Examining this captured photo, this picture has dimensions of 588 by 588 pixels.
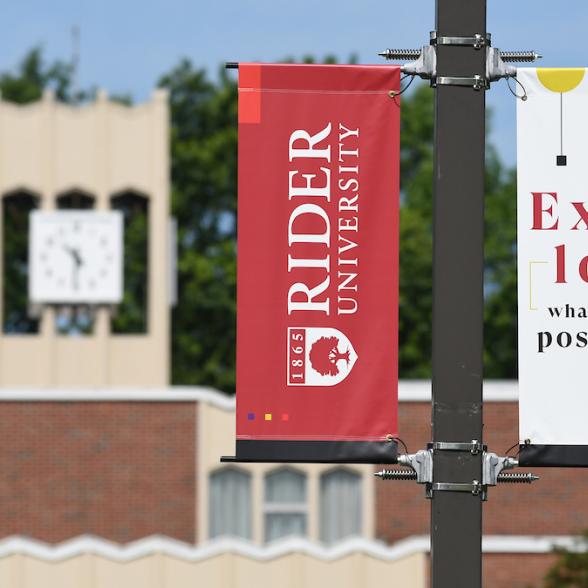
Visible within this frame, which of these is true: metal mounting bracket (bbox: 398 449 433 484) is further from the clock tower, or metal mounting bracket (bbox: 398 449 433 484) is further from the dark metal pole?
the clock tower

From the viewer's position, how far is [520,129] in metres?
8.84

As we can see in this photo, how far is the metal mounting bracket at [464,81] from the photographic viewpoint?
28.4ft

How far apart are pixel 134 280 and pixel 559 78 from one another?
5129 cm

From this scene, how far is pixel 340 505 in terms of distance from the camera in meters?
36.4

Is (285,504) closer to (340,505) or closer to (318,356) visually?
(340,505)

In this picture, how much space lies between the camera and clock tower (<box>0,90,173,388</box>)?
36.8 metres

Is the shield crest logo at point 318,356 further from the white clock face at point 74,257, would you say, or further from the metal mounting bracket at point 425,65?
the white clock face at point 74,257

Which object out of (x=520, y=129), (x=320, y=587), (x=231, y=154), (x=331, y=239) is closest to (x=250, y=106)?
(x=331, y=239)

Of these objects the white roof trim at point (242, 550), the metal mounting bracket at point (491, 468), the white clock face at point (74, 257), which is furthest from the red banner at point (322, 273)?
the white clock face at point (74, 257)

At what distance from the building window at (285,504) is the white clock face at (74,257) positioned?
19.0 ft

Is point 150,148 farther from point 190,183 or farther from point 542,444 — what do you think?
point 542,444

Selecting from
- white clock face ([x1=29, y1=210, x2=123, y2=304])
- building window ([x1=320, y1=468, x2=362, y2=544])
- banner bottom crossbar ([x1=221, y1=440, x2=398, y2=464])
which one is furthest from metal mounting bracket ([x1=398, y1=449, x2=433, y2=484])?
white clock face ([x1=29, y1=210, x2=123, y2=304])

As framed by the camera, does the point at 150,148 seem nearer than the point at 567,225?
No

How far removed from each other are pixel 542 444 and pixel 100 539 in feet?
91.3
